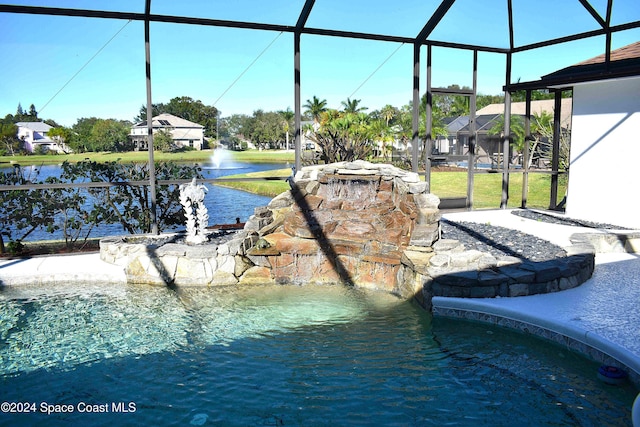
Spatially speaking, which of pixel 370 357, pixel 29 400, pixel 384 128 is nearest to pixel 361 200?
pixel 370 357

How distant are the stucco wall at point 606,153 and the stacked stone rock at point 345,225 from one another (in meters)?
4.65

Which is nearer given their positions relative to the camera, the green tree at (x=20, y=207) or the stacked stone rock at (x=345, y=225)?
the stacked stone rock at (x=345, y=225)

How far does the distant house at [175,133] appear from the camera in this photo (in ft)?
44.5

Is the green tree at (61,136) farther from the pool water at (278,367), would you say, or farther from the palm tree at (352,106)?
the palm tree at (352,106)

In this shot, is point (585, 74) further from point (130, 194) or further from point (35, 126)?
A: point (35, 126)

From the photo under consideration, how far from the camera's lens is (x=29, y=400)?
4074 mm

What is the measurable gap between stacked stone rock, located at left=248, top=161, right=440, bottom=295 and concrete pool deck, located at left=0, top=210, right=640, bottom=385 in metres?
1.53

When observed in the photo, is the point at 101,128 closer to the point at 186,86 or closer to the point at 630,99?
the point at 630,99

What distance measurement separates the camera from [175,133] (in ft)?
47.1

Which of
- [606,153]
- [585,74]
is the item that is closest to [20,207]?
[585,74]

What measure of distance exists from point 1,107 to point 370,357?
25.9ft

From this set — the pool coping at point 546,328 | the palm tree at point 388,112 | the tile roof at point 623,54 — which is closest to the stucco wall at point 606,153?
the tile roof at point 623,54

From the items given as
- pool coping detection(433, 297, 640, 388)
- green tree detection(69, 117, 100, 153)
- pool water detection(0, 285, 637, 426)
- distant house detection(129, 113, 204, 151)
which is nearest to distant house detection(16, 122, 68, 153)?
green tree detection(69, 117, 100, 153)

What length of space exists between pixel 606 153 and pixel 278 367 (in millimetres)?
8279
